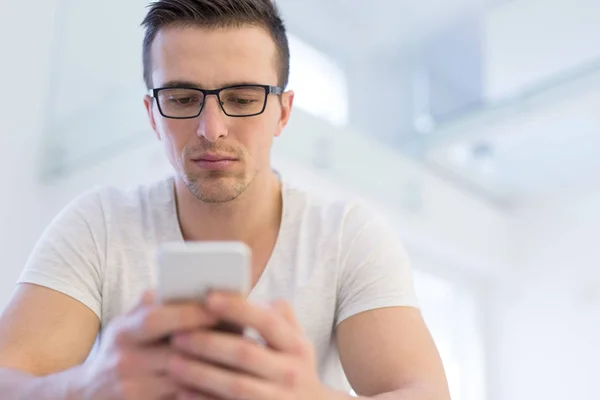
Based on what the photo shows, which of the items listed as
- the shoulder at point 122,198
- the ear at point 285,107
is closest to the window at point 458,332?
the ear at point 285,107

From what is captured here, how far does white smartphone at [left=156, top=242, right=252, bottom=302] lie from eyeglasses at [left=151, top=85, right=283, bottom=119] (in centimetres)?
49

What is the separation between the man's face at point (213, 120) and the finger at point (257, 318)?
47 cm

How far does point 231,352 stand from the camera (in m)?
0.60

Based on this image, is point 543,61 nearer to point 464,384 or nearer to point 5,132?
point 464,384

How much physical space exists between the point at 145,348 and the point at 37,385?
0.22 m

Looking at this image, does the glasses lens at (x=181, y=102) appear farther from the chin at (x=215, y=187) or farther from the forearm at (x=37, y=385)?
the forearm at (x=37, y=385)

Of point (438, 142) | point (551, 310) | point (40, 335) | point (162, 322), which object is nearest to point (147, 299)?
point (162, 322)

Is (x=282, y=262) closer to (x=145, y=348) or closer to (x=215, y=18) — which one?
(x=215, y=18)

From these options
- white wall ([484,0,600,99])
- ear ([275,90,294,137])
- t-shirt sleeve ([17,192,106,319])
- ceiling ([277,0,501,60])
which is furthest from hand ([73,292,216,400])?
ceiling ([277,0,501,60])

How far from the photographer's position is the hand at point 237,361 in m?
0.60

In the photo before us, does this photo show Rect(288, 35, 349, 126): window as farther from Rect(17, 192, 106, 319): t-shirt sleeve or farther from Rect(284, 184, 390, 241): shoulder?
Rect(17, 192, 106, 319): t-shirt sleeve

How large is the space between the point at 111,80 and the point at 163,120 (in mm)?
1775

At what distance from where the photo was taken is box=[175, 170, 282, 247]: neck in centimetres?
113

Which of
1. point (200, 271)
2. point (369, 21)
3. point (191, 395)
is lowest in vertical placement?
point (191, 395)
